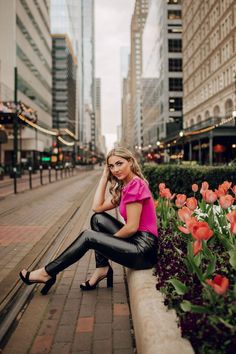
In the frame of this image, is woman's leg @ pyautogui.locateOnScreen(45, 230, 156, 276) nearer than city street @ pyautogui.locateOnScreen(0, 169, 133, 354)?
No

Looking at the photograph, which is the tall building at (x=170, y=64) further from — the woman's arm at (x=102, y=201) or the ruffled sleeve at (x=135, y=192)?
the ruffled sleeve at (x=135, y=192)

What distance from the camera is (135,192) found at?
3842 mm

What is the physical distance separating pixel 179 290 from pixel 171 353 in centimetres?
55

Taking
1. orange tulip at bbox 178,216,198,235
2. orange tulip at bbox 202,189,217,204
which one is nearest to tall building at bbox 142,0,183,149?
orange tulip at bbox 202,189,217,204

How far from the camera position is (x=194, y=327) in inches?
95.0

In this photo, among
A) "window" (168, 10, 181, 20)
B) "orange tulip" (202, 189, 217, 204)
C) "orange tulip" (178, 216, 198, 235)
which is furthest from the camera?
"window" (168, 10, 181, 20)

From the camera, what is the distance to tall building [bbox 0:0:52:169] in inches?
1891

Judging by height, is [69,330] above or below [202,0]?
below

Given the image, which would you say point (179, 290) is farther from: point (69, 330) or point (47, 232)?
point (47, 232)

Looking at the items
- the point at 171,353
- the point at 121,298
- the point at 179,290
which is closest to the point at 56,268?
the point at 121,298

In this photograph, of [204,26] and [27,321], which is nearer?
[27,321]

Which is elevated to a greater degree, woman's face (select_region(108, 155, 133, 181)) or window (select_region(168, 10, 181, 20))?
window (select_region(168, 10, 181, 20))

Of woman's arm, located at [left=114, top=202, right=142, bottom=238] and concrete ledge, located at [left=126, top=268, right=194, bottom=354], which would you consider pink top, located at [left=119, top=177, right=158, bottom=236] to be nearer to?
woman's arm, located at [left=114, top=202, right=142, bottom=238]

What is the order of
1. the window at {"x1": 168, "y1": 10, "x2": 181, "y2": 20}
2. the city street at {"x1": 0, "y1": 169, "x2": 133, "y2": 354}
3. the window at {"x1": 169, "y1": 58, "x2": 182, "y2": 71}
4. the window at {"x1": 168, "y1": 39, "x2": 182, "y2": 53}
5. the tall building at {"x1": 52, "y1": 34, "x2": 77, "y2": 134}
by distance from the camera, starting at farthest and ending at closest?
1. the tall building at {"x1": 52, "y1": 34, "x2": 77, "y2": 134}
2. the window at {"x1": 169, "y1": 58, "x2": 182, "y2": 71}
3. the window at {"x1": 168, "y1": 39, "x2": 182, "y2": 53}
4. the window at {"x1": 168, "y1": 10, "x2": 181, "y2": 20}
5. the city street at {"x1": 0, "y1": 169, "x2": 133, "y2": 354}
